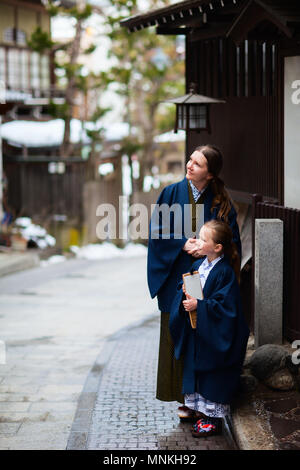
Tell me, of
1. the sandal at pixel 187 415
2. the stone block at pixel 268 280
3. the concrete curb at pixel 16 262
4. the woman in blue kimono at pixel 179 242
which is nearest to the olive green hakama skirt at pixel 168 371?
the woman in blue kimono at pixel 179 242

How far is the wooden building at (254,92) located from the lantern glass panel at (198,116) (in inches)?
8.5

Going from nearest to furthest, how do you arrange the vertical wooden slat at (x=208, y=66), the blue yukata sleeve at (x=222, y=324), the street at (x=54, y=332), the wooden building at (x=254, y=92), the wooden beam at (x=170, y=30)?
the blue yukata sleeve at (x=222, y=324) → the street at (x=54, y=332) → the wooden building at (x=254, y=92) → the wooden beam at (x=170, y=30) → the vertical wooden slat at (x=208, y=66)

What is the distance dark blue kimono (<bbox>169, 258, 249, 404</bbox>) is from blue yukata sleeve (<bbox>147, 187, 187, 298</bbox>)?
23 cm

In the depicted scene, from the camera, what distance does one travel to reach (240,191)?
33.3 ft

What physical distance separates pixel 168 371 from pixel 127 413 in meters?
0.70

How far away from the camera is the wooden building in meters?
7.36

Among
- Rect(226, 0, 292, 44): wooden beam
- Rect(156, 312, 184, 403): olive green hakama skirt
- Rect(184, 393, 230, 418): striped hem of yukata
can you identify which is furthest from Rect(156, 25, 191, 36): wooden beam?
Rect(184, 393, 230, 418): striped hem of yukata

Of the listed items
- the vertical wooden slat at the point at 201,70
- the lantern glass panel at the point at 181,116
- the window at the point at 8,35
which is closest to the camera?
the lantern glass panel at the point at 181,116

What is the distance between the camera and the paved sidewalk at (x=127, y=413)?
591cm

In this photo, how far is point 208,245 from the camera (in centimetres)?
584

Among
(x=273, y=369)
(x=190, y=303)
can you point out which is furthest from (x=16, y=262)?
(x=190, y=303)

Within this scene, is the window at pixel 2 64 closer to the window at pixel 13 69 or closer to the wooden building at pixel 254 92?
the window at pixel 13 69

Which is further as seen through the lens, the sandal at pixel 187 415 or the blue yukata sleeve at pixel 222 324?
the sandal at pixel 187 415

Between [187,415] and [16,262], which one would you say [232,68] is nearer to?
[187,415]
